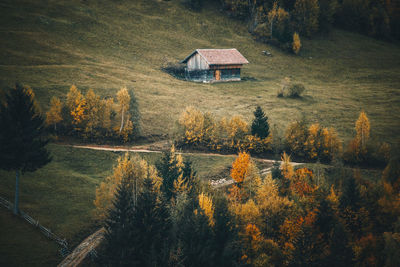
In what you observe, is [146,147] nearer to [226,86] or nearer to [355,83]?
[226,86]

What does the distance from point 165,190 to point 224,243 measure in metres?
9.76

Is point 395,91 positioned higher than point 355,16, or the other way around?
point 355,16

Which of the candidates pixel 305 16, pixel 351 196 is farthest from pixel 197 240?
pixel 305 16

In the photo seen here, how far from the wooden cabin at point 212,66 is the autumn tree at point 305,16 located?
1681 inches

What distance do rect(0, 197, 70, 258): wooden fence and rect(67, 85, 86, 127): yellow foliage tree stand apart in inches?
789

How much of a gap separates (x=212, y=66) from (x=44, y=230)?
2419 inches

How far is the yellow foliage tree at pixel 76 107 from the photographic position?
55750 millimetres

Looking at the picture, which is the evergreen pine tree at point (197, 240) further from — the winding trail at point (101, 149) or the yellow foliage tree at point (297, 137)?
the yellow foliage tree at point (297, 137)

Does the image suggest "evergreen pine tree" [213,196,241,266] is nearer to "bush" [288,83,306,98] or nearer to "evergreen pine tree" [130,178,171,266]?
"evergreen pine tree" [130,178,171,266]

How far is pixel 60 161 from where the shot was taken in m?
49.1

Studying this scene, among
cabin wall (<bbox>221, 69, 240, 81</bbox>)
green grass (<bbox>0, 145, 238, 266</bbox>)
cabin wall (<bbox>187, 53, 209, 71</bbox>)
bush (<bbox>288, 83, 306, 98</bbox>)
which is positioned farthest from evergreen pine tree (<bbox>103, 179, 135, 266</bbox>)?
cabin wall (<bbox>221, 69, 240, 81</bbox>)

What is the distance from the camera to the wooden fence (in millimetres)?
34500

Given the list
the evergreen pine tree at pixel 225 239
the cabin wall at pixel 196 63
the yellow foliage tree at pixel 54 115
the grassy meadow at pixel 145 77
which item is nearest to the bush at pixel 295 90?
the grassy meadow at pixel 145 77

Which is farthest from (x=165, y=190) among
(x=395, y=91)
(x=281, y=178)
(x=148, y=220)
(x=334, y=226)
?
(x=395, y=91)
